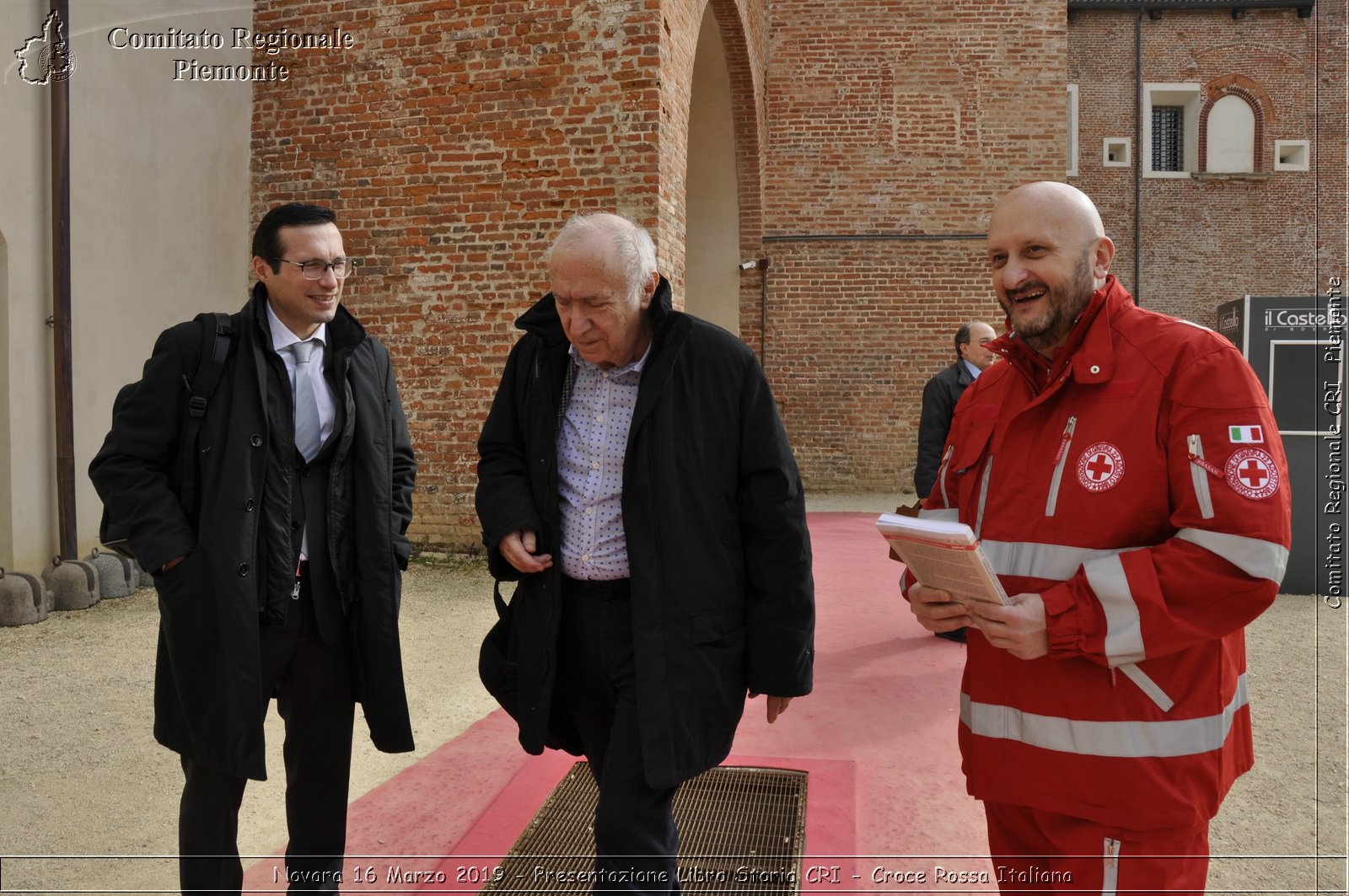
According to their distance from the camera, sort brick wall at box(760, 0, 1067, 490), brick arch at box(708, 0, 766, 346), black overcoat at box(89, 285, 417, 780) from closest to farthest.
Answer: black overcoat at box(89, 285, 417, 780) → brick arch at box(708, 0, 766, 346) → brick wall at box(760, 0, 1067, 490)

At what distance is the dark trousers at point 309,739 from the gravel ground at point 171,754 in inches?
25.6

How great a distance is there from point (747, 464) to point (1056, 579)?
2.42 feet

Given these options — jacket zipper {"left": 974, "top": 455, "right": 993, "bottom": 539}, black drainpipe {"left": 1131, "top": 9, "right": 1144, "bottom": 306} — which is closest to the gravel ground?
jacket zipper {"left": 974, "top": 455, "right": 993, "bottom": 539}

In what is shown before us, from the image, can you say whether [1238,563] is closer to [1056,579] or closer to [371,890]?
[1056,579]

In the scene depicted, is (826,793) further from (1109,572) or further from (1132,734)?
(1109,572)

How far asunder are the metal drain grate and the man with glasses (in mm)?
619

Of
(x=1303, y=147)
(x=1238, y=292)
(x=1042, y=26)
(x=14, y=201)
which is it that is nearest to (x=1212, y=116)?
(x=1303, y=147)

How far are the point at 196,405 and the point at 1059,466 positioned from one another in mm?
1984

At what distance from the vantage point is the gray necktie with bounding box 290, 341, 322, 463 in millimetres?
2371

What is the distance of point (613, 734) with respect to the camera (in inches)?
83.9

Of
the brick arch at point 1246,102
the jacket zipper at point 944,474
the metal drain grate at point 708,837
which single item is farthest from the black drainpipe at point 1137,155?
the jacket zipper at point 944,474

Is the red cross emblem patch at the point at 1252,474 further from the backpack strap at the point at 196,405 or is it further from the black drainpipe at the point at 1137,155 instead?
the black drainpipe at the point at 1137,155

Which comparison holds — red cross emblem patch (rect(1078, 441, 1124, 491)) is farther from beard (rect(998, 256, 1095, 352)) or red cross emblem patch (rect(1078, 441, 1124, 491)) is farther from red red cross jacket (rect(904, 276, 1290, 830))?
beard (rect(998, 256, 1095, 352))

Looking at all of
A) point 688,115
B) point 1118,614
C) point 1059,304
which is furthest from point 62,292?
point 1118,614
